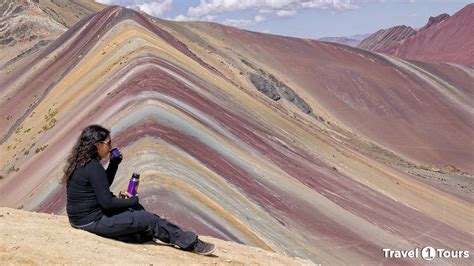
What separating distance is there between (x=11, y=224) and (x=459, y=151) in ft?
153

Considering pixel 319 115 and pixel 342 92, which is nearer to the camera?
pixel 319 115

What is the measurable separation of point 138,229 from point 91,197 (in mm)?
715

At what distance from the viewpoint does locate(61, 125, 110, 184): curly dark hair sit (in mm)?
6965

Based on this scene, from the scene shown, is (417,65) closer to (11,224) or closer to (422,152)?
(422,152)

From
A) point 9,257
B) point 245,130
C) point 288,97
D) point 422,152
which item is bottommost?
point 9,257

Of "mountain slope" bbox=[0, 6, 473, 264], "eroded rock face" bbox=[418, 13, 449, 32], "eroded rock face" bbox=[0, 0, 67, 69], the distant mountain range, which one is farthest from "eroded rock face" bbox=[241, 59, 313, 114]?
"eroded rock face" bbox=[418, 13, 449, 32]

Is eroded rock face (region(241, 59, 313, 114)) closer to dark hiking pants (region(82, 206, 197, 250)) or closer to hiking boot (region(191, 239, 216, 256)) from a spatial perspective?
hiking boot (region(191, 239, 216, 256))

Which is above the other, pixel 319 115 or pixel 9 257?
pixel 319 115

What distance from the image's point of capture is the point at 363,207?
1856cm

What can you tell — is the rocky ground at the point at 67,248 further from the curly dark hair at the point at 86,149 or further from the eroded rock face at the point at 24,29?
the eroded rock face at the point at 24,29

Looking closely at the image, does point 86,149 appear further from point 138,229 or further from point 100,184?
point 138,229

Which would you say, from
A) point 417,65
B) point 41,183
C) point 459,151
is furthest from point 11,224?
point 417,65

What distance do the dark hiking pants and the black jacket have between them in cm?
10

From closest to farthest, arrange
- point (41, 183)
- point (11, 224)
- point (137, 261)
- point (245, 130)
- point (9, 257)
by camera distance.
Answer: point (9, 257)
point (137, 261)
point (11, 224)
point (41, 183)
point (245, 130)
